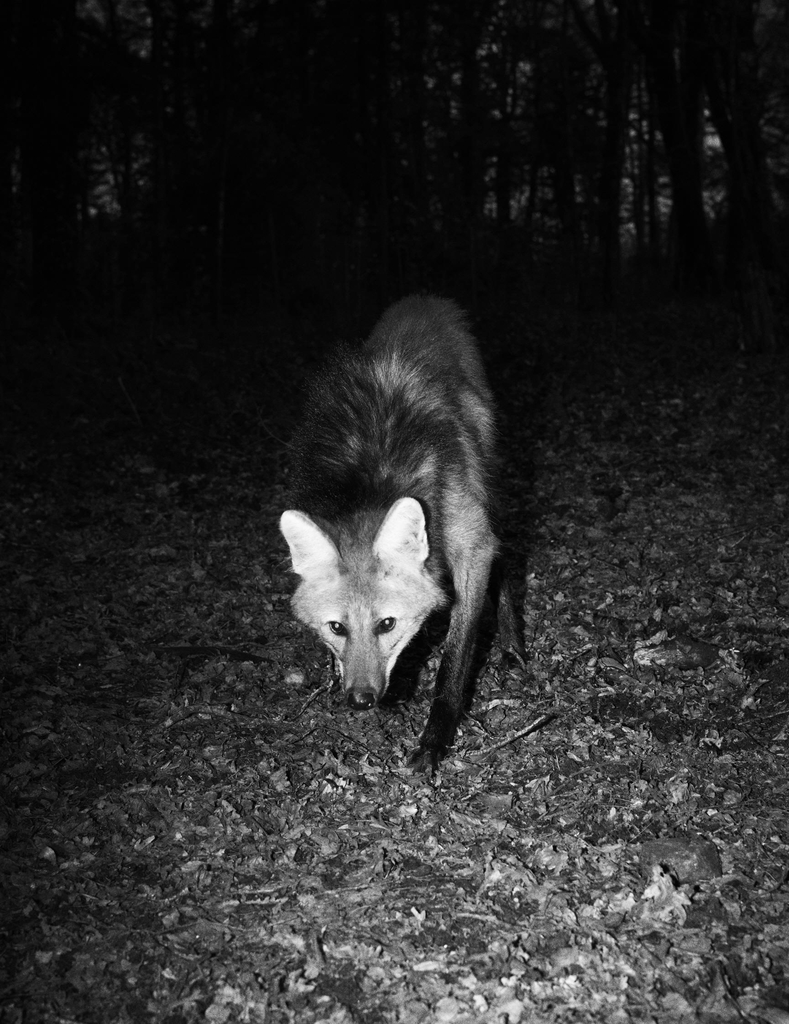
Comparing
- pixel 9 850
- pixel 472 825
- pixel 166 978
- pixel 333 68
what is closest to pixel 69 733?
pixel 9 850

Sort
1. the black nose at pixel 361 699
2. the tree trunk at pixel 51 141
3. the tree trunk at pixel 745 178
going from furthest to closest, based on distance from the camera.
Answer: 1. the tree trunk at pixel 51 141
2. the tree trunk at pixel 745 178
3. the black nose at pixel 361 699

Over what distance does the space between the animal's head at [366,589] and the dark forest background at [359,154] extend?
7.43 m

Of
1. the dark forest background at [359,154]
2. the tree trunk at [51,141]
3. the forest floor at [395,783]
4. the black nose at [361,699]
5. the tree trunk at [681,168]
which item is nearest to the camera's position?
the forest floor at [395,783]

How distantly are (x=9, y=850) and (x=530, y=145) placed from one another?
23.3 m

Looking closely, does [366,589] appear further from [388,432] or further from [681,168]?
[681,168]

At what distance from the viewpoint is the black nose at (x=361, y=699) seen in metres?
2.90

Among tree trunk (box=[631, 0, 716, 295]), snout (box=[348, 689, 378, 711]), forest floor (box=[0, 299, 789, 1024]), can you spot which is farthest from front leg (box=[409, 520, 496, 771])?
tree trunk (box=[631, 0, 716, 295])

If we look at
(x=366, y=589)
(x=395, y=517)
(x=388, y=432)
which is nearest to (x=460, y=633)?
(x=366, y=589)

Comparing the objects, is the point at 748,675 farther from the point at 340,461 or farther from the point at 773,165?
the point at 773,165

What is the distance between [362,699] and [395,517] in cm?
67

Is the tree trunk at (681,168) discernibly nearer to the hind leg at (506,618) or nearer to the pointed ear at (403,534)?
the hind leg at (506,618)

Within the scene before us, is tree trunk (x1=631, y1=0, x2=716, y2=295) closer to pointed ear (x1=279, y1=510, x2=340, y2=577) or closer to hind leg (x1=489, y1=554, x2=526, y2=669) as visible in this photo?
hind leg (x1=489, y1=554, x2=526, y2=669)

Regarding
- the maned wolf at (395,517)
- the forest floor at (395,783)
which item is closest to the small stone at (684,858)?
the forest floor at (395,783)

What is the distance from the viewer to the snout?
290 centimetres
